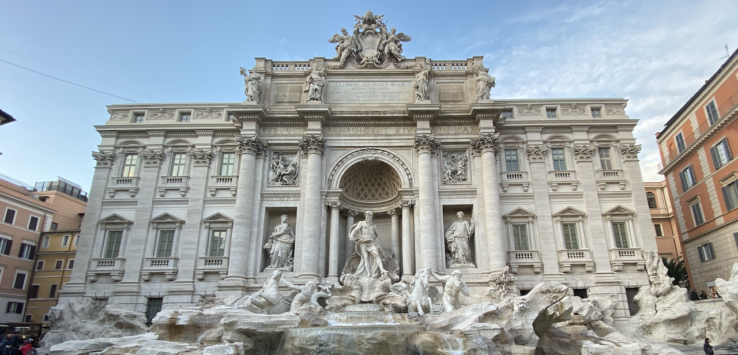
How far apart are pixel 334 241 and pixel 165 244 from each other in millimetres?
9019

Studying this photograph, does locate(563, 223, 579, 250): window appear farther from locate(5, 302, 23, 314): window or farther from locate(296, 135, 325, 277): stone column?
locate(5, 302, 23, 314): window

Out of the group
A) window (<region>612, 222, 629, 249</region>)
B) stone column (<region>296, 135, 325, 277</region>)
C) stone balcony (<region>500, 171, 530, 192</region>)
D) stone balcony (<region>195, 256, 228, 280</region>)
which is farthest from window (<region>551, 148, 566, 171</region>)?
stone balcony (<region>195, 256, 228, 280</region>)

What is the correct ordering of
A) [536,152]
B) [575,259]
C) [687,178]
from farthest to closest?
[687,178] → [536,152] → [575,259]

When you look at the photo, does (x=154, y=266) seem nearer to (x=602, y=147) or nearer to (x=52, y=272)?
(x=52, y=272)

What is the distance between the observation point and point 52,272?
3397 centimetres

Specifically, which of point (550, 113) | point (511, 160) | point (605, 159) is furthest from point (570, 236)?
point (550, 113)

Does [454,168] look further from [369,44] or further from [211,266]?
[211,266]

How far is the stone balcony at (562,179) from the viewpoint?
2430cm

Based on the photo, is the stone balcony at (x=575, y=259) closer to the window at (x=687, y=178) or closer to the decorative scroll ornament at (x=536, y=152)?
the decorative scroll ornament at (x=536, y=152)

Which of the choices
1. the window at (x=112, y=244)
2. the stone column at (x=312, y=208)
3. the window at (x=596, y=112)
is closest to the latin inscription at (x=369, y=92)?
the stone column at (x=312, y=208)

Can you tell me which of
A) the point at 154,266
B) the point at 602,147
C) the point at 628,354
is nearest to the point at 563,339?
the point at 628,354

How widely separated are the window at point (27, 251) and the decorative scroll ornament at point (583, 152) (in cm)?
3803

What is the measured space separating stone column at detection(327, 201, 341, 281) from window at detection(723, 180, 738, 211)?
69.4 feet

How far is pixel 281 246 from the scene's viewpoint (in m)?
23.0
